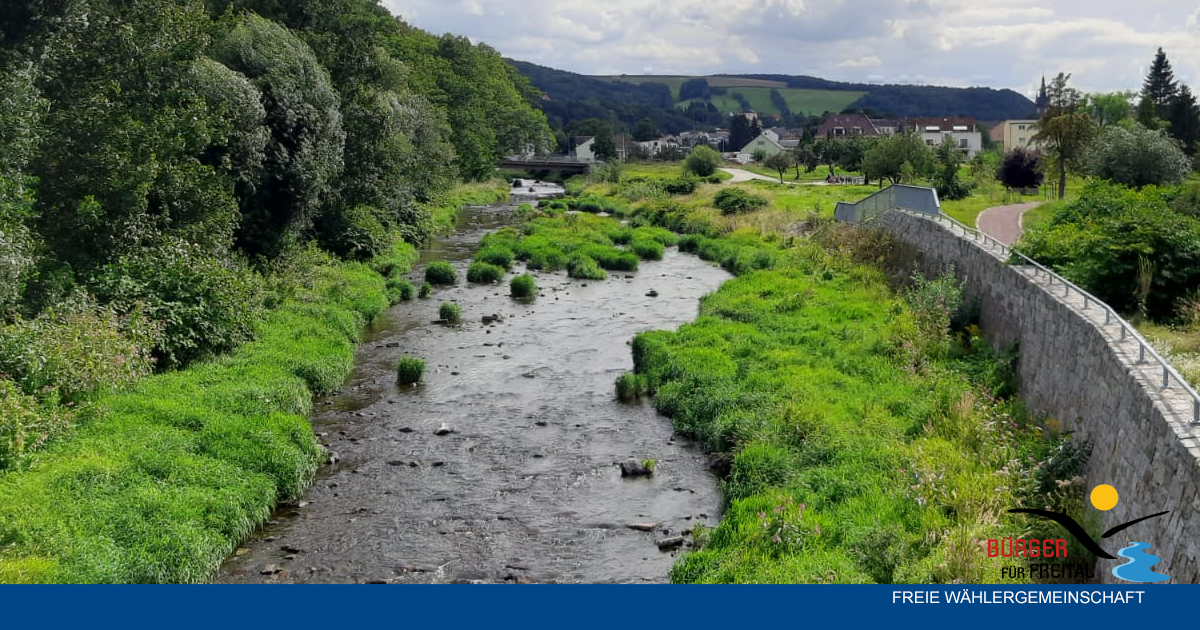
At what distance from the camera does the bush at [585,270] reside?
40.8 meters

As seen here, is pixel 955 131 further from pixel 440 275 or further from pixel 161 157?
pixel 161 157

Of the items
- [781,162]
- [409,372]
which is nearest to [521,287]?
[409,372]

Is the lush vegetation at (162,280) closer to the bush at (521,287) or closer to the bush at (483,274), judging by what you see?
the bush at (483,274)

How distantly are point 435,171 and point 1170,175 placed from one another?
3896cm

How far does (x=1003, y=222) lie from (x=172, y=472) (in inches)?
1520

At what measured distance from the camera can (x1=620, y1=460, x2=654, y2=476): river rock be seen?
696 inches

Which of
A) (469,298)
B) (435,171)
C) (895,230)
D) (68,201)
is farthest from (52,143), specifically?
(435,171)

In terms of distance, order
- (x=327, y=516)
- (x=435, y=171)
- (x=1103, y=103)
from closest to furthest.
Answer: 1. (x=327, y=516)
2. (x=435, y=171)
3. (x=1103, y=103)

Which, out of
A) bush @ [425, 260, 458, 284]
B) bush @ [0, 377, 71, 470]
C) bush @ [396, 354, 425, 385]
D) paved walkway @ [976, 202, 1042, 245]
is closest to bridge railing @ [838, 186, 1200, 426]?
paved walkway @ [976, 202, 1042, 245]

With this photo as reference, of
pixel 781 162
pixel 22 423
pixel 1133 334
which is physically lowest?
pixel 22 423

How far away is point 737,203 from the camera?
195 ft

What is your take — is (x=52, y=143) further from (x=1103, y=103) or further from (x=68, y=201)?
(x=1103, y=103)

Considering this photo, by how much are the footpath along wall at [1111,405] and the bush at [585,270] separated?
2166 cm

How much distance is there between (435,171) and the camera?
183 feet
